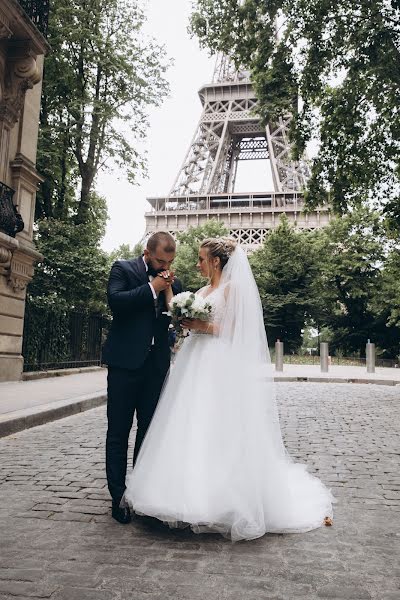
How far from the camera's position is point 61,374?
1527 centimetres

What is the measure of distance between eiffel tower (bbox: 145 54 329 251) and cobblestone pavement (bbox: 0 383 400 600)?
44.4 metres

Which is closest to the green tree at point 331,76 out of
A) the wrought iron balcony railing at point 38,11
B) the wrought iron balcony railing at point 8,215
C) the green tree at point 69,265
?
the wrought iron balcony railing at point 38,11

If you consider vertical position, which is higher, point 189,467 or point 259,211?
point 259,211

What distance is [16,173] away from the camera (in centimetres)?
1279

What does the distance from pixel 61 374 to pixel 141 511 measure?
40.5ft

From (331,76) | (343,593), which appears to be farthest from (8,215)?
(343,593)

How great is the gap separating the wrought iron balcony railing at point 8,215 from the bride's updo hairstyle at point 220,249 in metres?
8.72

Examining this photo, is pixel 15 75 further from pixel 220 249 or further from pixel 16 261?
pixel 220 249

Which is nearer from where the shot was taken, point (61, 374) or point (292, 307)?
point (61, 374)

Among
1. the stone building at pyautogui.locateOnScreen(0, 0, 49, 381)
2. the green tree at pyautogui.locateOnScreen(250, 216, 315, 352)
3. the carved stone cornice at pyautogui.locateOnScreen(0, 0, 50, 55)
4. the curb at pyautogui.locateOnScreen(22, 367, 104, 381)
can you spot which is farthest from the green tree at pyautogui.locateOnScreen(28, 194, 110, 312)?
the green tree at pyautogui.locateOnScreen(250, 216, 315, 352)

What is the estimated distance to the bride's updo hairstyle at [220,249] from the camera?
3930 millimetres

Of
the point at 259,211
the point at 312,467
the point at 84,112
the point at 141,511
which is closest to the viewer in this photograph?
the point at 141,511

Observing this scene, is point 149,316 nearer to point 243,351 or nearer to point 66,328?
point 243,351

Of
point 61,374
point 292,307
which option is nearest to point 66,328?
point 61,374
